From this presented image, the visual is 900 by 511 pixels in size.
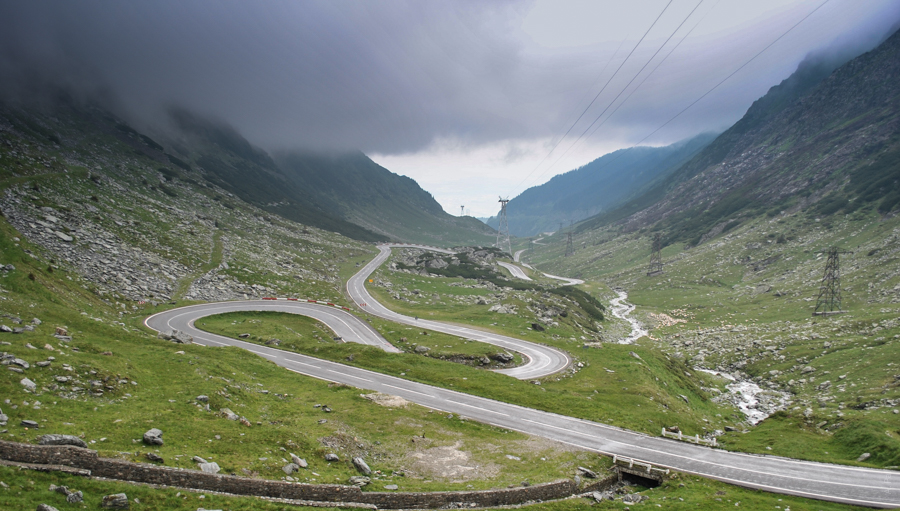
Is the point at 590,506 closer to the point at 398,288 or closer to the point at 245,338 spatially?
the point at 245,338

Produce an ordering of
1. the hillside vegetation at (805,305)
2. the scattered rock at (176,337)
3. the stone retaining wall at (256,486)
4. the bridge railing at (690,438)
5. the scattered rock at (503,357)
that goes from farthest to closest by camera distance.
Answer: the scattered rock at (503,357) < the scattered rock at (176,337) < the hillside vegetation at (805,305) < the bridge railing at (690,438) < the stone retaining wall at (256,486)

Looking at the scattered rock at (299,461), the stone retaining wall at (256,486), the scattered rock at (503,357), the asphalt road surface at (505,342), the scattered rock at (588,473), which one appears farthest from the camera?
the scattered rock at (503,357)

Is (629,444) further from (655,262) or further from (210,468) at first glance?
(655,262)

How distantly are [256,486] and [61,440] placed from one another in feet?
26.6

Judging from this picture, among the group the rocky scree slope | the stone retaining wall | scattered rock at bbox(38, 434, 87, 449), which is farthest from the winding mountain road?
scattered rock at bbox(38, 434, 87, 449)

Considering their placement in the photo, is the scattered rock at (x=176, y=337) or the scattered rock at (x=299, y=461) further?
the scattered rock at (x=176, y=337)

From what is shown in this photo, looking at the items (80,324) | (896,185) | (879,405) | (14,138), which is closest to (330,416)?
(80,324)

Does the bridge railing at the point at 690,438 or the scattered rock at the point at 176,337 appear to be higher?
the bridge railing at the point at 690,438

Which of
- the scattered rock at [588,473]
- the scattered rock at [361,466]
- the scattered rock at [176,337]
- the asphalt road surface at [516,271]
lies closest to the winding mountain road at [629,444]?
the scattered rock at [588,473]

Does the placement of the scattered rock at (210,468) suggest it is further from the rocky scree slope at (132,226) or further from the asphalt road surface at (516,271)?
the asphalt road surface at (516,271)

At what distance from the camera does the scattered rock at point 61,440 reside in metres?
16.3

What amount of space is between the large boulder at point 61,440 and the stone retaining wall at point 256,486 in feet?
2.53

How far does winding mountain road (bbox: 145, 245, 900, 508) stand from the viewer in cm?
2548

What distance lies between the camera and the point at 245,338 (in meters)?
53.4
